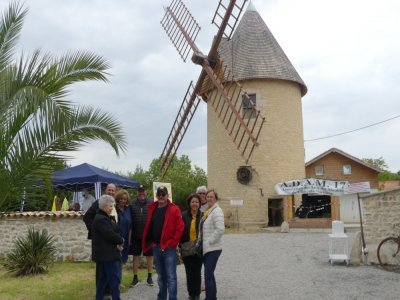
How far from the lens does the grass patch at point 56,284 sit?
6.80 metres

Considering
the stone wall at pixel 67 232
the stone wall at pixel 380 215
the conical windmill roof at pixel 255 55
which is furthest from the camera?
the conical windmill roof at pixel 255 55

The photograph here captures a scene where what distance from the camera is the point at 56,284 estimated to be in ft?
25.2

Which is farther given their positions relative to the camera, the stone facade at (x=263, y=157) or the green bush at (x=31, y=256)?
the stone facade at (x=263, y=157)

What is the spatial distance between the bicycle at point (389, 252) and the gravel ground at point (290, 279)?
11.9 inches

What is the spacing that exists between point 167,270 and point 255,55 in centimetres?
1653

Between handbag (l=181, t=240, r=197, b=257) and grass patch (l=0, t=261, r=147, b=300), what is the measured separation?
5.19ft

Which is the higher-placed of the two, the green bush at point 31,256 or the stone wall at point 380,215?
the stone wall at point 380,215

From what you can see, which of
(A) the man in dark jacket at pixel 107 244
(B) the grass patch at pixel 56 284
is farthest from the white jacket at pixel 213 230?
(B) the grass patch at pixel 56 284

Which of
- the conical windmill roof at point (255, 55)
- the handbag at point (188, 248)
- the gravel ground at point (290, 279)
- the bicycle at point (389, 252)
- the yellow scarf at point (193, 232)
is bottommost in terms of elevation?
the gravel ground at point (290, 279)

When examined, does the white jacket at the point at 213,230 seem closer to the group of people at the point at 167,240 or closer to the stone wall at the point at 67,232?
the group of people at the point at 167,240

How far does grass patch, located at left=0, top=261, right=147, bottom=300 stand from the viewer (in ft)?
22.3

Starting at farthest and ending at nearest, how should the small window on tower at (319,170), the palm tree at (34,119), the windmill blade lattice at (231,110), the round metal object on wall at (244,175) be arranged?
the small window on tower at (319,170), the round metal object on wall at (244,175), the windmill blade lattice at (231,110), the palm tree at (34,119)

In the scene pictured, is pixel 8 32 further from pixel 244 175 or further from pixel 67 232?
pixel 244 175

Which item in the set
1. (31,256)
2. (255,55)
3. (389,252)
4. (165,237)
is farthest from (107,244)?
(255,55)
